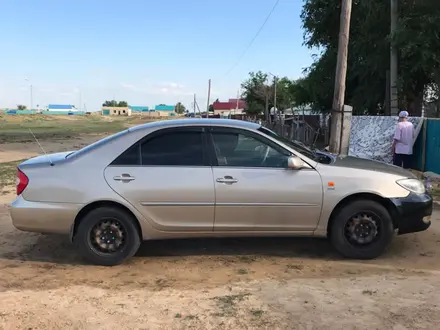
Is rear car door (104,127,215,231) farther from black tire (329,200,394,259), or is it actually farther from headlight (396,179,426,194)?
headlight (396,179,426,194)

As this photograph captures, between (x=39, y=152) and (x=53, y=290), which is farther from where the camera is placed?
(x=39, y=152)

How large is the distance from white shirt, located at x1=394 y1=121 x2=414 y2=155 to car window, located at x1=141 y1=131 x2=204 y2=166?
267 inches

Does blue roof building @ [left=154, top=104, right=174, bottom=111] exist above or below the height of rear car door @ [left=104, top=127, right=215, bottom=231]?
above

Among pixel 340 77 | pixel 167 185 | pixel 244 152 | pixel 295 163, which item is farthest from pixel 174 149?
pixel 340 77

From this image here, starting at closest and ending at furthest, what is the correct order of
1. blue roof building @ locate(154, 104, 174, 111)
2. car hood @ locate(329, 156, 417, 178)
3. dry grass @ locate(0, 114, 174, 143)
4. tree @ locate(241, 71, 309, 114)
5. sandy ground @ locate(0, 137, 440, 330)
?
sandy ground @ locate(0, 137, 440, 330) < car hood @ locate(329, 156, 417, 178) < dry grass @ locate(0, 114, 174, 143) < tree @ locate(241, 71, 309, 114) < blue roof building @ locate(154, 104, 174, 111)

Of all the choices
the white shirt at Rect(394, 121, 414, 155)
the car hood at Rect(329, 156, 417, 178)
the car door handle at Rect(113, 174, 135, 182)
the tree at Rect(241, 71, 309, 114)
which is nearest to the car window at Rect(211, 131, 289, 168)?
the car hood at Rect(329, 156, 417, 178)

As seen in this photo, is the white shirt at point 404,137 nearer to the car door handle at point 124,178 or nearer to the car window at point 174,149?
the car window at point 174,149

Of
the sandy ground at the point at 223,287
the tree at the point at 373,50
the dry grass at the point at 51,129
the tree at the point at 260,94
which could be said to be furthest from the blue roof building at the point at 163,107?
the sandy ground at the point at 223,287

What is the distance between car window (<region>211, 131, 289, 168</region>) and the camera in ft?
17.2

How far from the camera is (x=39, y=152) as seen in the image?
21734mm

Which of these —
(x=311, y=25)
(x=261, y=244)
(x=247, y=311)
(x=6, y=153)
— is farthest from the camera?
(x=311, y=25)

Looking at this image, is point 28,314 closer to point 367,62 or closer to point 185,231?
point 185,231

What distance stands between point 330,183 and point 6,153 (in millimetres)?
19580

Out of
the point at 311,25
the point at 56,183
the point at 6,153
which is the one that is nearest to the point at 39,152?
the point at 6,153
